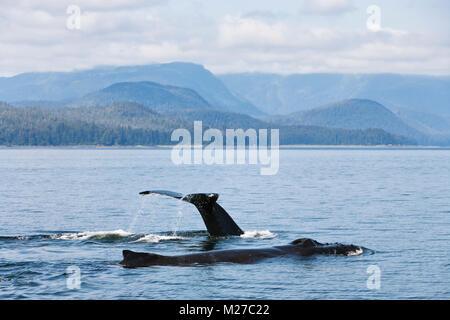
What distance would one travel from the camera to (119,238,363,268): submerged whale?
1850 centimetres

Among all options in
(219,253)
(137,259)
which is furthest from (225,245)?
(137,259)

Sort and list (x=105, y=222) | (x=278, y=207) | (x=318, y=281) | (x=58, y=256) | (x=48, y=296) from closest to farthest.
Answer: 1. (x=48, y=296)
2. (x=318, y=281)
3. (x=58, y=256)
4. (x=105, y=222)
5. (x=278, y=207)

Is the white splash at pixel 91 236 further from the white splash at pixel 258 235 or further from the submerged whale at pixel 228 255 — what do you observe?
the submerged whale at pixel 228 255

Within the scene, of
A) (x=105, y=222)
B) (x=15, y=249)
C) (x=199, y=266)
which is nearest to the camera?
(x=199, y=266)

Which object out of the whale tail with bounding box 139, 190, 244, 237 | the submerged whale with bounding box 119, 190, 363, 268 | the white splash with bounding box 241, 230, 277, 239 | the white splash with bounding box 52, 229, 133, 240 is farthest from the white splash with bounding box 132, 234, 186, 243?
the submerged whale with bounding box 119, 190, 363, 268

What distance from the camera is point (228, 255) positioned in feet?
62.4

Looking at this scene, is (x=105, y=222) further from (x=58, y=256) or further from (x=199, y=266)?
(x=199, y=266)

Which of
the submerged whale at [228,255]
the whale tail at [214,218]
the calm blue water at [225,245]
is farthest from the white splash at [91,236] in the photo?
the submerged whale at [228,255]

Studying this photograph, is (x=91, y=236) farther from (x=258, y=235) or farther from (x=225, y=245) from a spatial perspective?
(x=258, y=235)

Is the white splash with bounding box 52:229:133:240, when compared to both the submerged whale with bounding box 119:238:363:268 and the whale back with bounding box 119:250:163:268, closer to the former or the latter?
the whale back with bounding box 119:250:163:268

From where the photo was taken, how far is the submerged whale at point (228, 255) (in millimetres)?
18500
